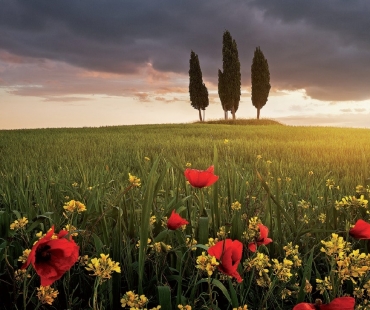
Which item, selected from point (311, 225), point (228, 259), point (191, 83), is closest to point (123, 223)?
point (228, 259)

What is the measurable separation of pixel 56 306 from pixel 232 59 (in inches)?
1397

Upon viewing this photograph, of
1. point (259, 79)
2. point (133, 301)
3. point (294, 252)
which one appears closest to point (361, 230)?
point (294, 252)

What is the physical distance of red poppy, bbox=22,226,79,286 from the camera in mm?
946

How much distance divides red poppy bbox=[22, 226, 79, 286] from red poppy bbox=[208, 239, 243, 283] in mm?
379

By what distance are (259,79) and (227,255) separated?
37.4 m

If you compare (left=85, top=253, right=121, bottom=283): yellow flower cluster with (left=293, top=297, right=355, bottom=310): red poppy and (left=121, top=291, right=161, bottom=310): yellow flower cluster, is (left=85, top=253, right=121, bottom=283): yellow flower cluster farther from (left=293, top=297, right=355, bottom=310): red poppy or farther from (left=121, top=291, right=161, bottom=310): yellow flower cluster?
(left=293, top=297, right=355, bottom=310): red poppy

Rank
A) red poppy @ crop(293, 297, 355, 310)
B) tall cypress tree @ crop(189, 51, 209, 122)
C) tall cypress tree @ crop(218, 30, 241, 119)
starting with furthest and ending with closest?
1. tall cypress tree @ crop(189, 51, 209, 122)
2. tall cypress tree @ crop(218, 30, 241, 119)
3. red poppy @ crop(293, 297, 355, 310)

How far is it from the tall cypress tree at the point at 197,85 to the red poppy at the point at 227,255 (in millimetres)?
37721

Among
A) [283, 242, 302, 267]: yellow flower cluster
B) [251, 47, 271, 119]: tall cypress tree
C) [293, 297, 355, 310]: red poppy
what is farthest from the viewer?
[251, 47, 271, 119]: tall cypress tree

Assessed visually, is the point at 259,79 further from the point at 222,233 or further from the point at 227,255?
the point at 227,255

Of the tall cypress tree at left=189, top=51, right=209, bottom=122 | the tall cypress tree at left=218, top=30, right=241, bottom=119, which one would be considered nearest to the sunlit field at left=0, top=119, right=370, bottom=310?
the tall cypress tree at left=218, top=30, right=241, bottom=119

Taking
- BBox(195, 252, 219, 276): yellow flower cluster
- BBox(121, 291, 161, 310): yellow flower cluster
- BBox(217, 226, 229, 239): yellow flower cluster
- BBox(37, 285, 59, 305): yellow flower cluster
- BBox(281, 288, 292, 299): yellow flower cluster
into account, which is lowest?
BBox(281, 288, 292, 299): yellow flower cluster

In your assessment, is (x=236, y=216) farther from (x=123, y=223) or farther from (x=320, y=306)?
(x=320, y=306)

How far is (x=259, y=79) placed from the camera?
3706cm
